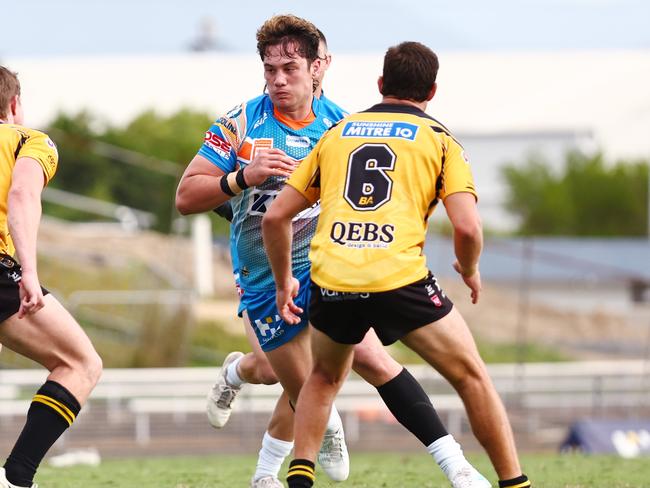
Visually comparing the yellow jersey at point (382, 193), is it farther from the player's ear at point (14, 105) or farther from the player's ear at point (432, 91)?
the player's ear at point (14, 105)

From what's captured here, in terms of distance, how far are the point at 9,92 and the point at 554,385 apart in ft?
56.4

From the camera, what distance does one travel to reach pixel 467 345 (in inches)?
217

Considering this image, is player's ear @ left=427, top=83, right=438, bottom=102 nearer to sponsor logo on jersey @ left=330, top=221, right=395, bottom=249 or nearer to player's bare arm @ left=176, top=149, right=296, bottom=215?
sponsor logo on jersey @ left=330, top=221, right=395, bottom=249

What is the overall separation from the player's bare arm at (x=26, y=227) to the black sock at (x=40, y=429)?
1.56 feet

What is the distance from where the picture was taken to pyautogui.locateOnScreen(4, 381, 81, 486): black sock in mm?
5777

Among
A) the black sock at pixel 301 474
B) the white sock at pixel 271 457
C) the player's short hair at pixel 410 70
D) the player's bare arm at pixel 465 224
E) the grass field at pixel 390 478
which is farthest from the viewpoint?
the grass field at pixel 390 478

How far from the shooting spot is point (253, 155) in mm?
6371

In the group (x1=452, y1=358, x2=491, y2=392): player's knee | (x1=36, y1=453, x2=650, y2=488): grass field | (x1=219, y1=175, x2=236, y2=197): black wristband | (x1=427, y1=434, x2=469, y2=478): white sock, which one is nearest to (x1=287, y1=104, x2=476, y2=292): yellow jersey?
(x1=452, y1=358, x2=491, y2=392): player's knee

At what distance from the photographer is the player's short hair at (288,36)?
20.8 feet

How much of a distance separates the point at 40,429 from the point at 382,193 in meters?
1.90

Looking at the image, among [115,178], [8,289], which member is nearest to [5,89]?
[8,289]

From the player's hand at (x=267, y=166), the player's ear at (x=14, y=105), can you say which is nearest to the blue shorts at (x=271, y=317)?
the player's hand at (x=267, y=166)

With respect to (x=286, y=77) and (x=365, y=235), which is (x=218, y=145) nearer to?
(x=286, y=77)

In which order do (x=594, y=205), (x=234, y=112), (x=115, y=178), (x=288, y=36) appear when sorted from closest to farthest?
(x=288, y=36), (x=234, y=112), (x=115, y=178), (x=594, y=205)
